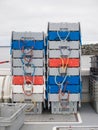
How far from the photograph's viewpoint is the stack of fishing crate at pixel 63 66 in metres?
9.39

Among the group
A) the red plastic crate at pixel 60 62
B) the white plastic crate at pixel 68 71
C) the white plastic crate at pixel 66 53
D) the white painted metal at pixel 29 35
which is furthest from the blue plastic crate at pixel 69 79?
the white painted metal at pixel 29 35

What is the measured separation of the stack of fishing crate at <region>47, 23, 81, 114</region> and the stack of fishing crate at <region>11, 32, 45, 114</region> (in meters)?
0.23

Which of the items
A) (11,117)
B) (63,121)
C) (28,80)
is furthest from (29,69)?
(11,117)

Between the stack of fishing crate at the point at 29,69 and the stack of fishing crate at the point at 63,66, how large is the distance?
0.23 m

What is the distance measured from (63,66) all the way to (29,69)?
96 centimetres

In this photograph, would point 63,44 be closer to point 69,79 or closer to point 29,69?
point 69,79

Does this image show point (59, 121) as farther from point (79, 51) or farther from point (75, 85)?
point (79, 51)

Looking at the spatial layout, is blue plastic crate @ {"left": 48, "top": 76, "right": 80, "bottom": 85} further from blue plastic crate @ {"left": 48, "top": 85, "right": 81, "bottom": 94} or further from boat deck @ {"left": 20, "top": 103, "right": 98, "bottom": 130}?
boat deck @ {"left": 20, "top": 103, "right": 98, "bottom": 130}

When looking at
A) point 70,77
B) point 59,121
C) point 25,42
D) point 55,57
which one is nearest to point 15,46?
point 25,42

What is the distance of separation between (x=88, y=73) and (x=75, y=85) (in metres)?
2.02

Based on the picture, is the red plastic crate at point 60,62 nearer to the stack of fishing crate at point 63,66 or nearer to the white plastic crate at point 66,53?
the stack of fishing crate at point 63,66

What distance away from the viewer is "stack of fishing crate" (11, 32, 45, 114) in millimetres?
9430

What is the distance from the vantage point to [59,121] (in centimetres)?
854

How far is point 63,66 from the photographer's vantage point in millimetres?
9406
